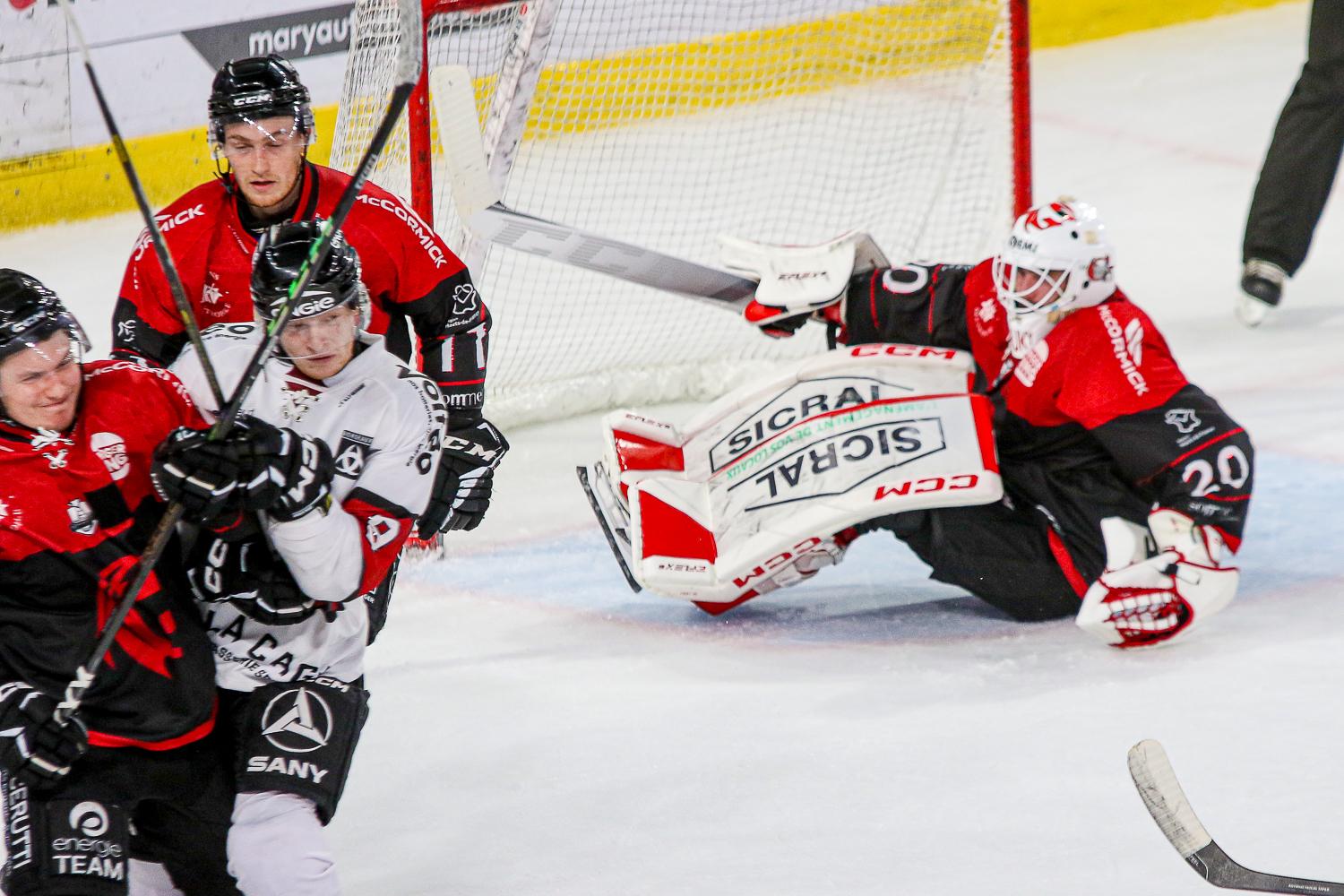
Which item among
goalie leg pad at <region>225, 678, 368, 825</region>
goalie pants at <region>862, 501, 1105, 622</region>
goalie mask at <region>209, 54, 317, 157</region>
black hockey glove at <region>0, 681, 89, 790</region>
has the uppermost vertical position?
goalie mask at <region>209, 54, 317, 157</region>

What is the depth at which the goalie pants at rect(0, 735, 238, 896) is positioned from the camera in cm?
188

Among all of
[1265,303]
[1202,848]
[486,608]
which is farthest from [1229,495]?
[1265,303]

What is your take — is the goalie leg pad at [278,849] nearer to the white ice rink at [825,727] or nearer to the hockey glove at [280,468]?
the hockey glove at [280,468]

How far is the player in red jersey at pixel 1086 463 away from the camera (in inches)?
117

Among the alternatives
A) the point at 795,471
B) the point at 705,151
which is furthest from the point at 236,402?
the point at 705,151

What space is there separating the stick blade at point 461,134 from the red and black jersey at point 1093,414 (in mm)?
Answer: 853

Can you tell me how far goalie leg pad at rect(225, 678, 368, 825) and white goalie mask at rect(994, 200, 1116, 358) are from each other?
1.50 m

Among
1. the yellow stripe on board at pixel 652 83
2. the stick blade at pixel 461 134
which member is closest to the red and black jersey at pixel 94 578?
the stick blade at pixel 461 134

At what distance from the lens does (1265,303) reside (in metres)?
5.05

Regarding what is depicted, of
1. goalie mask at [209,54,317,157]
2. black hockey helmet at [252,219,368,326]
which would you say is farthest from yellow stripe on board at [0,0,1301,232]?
black hockey helmet at [252,219,368,326]

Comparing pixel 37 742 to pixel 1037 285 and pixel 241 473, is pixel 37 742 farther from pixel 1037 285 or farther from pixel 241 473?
pixel 1037 285

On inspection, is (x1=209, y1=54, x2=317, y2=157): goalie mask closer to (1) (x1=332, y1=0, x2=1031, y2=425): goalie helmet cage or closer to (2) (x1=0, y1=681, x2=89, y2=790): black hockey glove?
(2) (x1=0, y1=681, x2=89, y2=790): black hockey glove

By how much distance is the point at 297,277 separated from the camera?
210 cm

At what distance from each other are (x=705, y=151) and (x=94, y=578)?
3.58 m
